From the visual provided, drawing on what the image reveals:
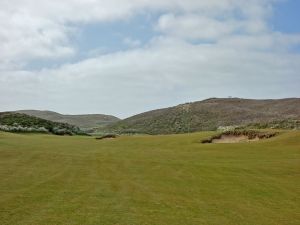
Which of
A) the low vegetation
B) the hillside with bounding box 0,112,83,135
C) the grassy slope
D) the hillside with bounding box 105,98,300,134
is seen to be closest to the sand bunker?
the low vegetation

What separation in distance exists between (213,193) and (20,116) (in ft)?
228

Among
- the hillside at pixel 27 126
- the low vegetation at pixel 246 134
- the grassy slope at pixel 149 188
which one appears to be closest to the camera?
the grassy slope at pixel 149 188

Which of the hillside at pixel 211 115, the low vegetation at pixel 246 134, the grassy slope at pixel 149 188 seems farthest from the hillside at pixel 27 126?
the grassy slope at pixel 149 188

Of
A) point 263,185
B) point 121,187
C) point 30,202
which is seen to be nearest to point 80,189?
point 121,187

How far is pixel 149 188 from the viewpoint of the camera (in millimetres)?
18703

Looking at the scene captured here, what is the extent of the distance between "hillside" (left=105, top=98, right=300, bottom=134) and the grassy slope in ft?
188

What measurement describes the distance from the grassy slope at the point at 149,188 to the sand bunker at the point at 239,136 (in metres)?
9.08

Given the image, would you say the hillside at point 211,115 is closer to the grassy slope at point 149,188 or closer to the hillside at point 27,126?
the hillside at point 27,126

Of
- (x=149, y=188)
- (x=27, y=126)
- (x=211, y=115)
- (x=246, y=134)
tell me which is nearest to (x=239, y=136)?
(x=246, y=134)

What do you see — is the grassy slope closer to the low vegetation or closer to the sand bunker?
the low vegetation

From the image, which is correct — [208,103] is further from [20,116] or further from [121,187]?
[121,187]

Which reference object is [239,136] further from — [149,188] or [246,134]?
[149,188]

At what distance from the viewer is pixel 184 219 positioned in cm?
1381

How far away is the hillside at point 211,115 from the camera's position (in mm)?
90750
